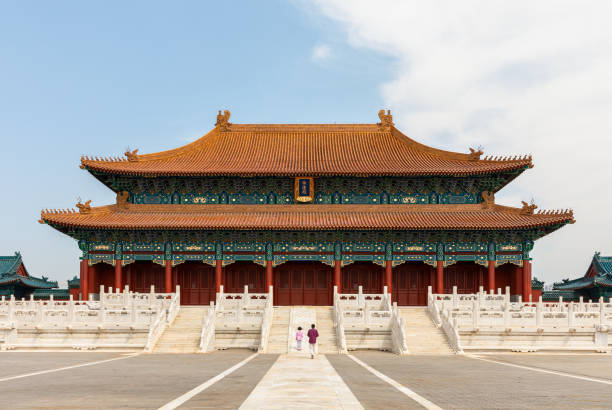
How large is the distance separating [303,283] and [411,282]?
6.05m

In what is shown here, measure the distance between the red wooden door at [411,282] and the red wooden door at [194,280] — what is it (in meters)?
10.3

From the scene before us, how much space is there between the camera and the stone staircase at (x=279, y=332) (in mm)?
22016

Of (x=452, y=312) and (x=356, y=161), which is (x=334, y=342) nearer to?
(x=452, y=312)

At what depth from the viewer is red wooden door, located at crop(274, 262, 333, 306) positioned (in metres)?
33.4

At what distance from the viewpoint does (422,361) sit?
1833 cm

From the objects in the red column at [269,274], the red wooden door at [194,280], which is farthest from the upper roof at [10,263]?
the red column at [269,274]

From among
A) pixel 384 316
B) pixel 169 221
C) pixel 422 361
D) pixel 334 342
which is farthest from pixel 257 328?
pixel 169 221

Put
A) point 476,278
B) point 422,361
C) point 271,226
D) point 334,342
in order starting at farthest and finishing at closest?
point 476,278
point 271,226
point 334,342
point 422,361

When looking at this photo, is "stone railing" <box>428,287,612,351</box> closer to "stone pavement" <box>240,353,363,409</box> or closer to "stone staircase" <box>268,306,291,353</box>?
"stone staircase" <box>268,306,291,353</box>

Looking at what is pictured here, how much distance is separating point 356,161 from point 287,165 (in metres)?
4.04

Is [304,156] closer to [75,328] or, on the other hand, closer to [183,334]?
[183,334]

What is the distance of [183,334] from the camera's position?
2338 cm

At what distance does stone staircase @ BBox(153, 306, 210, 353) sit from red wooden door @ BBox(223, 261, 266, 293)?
7.64 meters

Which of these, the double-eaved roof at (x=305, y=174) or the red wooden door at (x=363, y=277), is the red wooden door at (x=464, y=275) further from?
the red wooden door at (x=363, y=277)
